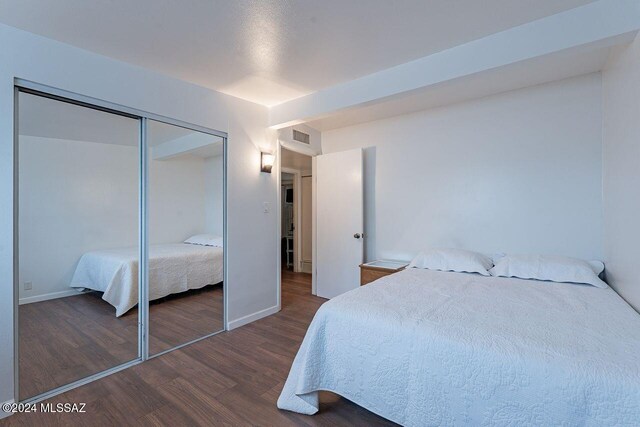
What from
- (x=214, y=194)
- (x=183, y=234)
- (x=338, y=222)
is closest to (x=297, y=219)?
(x=338, y=222)

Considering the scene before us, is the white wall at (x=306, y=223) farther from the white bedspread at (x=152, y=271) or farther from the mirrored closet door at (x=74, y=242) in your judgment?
the mirrored closet door at (x=74, y=242)

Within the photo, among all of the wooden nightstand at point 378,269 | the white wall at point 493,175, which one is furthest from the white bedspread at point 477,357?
the wooden nightstand at point 378,269

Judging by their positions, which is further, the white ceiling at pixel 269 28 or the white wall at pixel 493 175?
the white wall at pixel 493 175

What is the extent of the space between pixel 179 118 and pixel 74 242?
1.32 meters

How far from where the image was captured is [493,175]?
302 cm

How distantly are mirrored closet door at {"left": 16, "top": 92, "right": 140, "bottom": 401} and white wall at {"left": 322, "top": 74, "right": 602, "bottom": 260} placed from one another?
2.74m

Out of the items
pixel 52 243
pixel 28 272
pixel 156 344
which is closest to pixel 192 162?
pixel 52 243

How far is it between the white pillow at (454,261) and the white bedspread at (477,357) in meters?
0.54

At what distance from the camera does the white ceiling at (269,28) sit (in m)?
1.73

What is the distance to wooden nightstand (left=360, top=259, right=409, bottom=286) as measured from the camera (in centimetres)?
321

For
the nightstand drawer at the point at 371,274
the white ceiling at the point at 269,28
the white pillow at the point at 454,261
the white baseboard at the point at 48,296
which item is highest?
the white ceiling at the point at 269,28

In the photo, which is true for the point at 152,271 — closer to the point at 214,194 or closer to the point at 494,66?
the point at 214,194

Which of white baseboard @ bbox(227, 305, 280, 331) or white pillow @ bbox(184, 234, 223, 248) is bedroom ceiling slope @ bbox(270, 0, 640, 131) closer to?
white pillow @ bbox(184, 234, 223, 248)

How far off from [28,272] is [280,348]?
6.32ft
